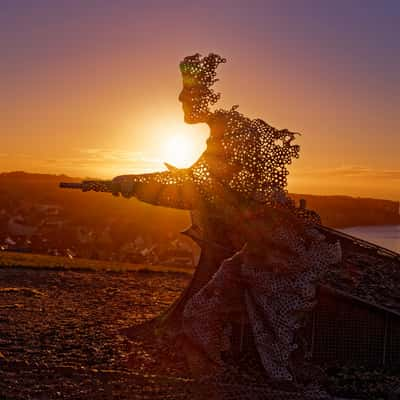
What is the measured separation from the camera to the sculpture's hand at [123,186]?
8.83 m

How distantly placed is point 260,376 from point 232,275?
50.7 inches

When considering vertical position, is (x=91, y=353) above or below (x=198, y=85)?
below

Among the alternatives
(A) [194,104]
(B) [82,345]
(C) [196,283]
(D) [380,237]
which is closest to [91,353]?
(B) [82,345]

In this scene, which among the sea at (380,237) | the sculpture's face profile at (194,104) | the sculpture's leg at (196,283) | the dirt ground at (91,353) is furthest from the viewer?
the sea at (380,237)

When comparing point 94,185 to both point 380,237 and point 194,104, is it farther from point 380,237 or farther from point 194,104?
point 380,237

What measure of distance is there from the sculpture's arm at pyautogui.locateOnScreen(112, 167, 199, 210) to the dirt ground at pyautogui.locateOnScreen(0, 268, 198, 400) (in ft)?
6.75

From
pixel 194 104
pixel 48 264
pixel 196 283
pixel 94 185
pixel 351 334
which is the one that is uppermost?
pixel 194 104

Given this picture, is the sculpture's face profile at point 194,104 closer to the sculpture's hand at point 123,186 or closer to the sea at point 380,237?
the sculpture's hand at point 123,186

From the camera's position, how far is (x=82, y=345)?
30.0 feet

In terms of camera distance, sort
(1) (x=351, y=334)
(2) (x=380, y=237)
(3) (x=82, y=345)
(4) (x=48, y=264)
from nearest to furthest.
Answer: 1. (1) (x=351, y=334)
2. (3) (x=82, y=345)
3. (2) (x=380, y=237)
4. (4) (x=48, y=264)

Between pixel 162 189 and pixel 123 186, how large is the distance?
1.74 ft

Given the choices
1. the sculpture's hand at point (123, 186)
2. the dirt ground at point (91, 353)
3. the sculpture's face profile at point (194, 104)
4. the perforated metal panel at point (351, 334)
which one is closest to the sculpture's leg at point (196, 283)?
the dirt ground at point (91, 353)

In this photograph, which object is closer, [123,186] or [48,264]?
[123,186]

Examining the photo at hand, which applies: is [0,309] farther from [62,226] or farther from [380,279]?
[62,226]
